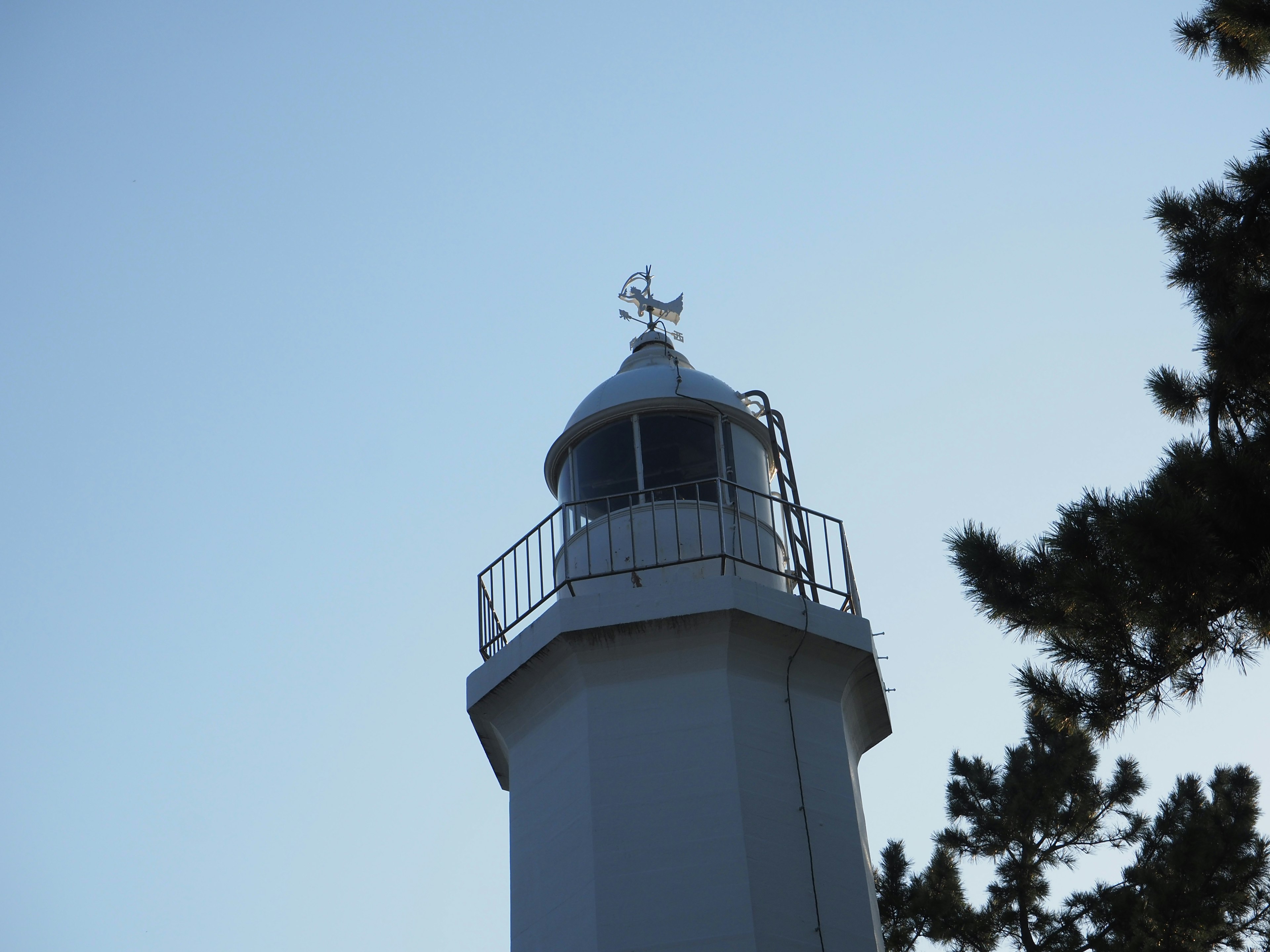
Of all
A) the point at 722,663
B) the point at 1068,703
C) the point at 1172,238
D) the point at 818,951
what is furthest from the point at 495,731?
the point at 1172,238

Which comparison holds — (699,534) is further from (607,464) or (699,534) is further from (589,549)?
(607,464)

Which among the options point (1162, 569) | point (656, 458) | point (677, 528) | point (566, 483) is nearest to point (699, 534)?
point (677, 528)

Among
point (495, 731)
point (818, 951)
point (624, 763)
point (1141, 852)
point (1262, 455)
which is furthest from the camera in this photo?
point (1141, 852)

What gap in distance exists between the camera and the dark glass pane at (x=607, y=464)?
35.5ft

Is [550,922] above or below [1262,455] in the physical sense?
below

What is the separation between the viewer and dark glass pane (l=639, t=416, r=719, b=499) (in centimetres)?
1081

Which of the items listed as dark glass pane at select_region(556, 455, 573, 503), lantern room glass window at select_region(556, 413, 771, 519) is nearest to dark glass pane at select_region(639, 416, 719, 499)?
lantern room glass window at select_region(556, 413, 771, 519)

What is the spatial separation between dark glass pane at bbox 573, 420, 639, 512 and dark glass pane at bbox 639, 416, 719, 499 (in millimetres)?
108

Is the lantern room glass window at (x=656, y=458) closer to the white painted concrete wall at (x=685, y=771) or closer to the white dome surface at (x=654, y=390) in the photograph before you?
the white dome surface at (x=654, y=390)

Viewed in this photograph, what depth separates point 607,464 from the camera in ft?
35.8

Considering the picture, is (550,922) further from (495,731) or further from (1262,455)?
(1262,455)

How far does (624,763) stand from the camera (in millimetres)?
9359

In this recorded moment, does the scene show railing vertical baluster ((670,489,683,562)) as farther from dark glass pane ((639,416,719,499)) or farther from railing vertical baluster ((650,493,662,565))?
dark glass pane ((639,416,719,499))

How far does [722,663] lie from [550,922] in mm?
1960
